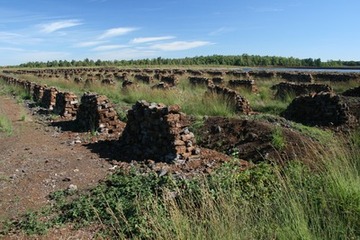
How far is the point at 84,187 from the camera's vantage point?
706cm

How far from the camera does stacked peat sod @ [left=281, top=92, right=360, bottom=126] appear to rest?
11.9m

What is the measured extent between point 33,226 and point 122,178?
6.43ft

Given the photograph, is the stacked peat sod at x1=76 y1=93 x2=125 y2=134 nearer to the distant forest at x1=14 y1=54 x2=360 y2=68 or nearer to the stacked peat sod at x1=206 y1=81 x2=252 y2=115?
the stacked peat sod at x1=206 y1=81 x2=252 y2=115

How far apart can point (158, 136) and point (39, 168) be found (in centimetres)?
262

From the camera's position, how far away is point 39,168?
8.39 metres

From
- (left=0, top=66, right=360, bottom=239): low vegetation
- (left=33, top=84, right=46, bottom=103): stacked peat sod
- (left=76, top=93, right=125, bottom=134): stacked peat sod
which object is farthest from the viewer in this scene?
(left=33, top=84, right=46, bottom=103): stacked peat sod

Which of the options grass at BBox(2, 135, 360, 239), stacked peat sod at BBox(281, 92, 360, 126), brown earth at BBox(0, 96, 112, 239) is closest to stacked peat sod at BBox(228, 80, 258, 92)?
stacked peat sod at BBox(281, 92, 360, 126)

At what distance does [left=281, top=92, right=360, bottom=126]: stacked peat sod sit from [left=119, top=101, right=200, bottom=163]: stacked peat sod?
198 inches

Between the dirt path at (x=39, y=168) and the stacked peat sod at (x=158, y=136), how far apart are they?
100cm

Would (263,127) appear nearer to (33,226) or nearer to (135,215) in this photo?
(135,215)

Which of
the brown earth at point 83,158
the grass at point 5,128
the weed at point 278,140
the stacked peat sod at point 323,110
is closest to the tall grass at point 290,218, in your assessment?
the brown earth at point 83,158

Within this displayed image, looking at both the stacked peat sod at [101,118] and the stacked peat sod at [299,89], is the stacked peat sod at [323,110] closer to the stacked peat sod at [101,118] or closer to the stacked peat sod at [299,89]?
the stacked peat sod at [299,89]

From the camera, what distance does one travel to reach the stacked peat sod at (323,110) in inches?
467

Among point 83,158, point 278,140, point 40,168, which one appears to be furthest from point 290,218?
point 83,158
